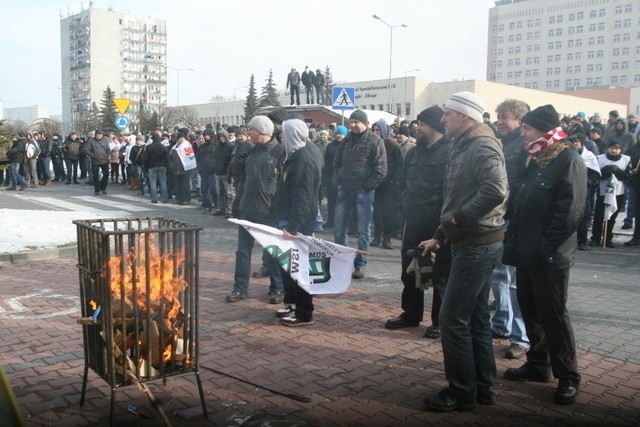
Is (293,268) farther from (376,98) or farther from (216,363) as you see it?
(376,98)

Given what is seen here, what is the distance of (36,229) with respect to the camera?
11180 mm

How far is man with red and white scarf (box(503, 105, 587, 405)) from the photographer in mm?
4137

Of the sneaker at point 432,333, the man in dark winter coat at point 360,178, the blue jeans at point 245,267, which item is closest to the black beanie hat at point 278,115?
the man in dark winter coat at point 360,178

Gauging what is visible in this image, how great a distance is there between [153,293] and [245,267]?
10.1ft

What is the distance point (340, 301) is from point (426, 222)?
182cm

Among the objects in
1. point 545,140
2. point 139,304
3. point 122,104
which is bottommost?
point 139,304

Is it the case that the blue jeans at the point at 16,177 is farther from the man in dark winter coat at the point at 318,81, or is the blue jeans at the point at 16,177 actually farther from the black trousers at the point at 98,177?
the man in dark winter coat at the point at 318,81

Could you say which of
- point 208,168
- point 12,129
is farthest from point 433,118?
point 12,129

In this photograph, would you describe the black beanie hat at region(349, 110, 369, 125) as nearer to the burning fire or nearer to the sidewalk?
the sidewalk

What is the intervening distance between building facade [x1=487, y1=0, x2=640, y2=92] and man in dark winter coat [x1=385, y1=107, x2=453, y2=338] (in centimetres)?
12589

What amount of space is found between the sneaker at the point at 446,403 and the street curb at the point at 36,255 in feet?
23.9

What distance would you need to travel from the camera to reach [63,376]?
4.58 meters

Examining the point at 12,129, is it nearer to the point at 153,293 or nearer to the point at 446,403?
the point at 153,293

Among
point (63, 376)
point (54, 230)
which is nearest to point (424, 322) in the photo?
point (63, 376)
